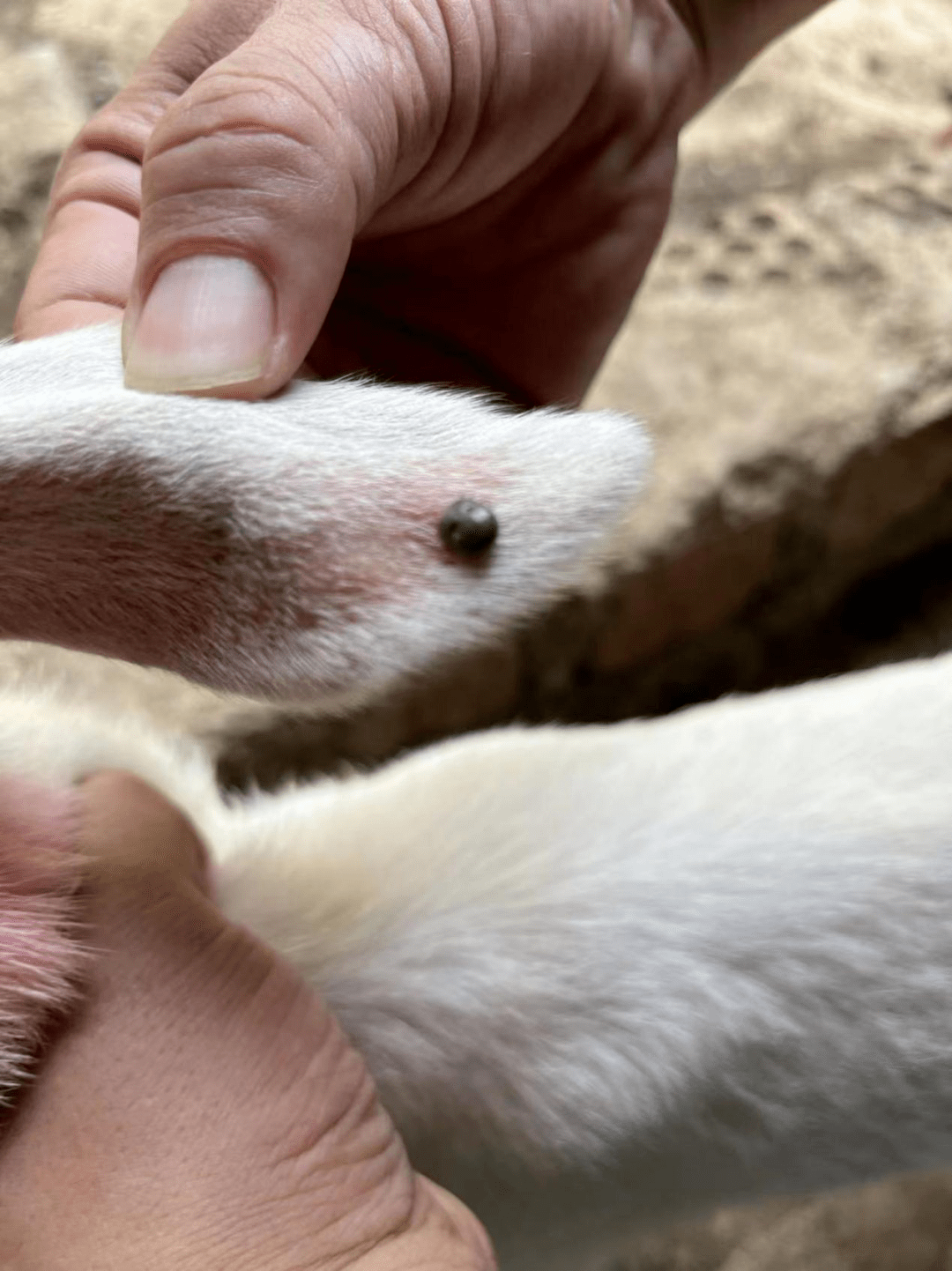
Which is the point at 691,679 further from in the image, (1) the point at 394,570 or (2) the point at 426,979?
(1) the point at 394,570

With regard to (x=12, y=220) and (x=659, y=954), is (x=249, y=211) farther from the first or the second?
(x=12, y=220)

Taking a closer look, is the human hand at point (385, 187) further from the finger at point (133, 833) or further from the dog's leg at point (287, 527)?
the finger at point (133, 833)

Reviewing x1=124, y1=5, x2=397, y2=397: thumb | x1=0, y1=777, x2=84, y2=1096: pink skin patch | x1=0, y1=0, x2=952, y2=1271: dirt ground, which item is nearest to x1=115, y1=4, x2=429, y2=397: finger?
x1=124, y1=5, x2=397, y2=397: thumb

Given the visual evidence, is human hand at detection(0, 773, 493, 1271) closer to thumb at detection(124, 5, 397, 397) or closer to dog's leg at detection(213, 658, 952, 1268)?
dog's leg at detection(213, 658, 952, 1268)

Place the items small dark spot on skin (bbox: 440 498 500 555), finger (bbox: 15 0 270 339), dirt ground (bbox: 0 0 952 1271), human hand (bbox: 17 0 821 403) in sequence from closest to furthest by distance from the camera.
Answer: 1. small dark spot on skin (bbox: 440 498 500 555)
2. human hand (bbox: 17 0 821 403)
3. finger (bbox: 15 0 270 339)
4. dirt ground (bbox: 0 0 952 1271)

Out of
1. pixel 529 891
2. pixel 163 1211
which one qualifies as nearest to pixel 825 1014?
pixel 529 891
